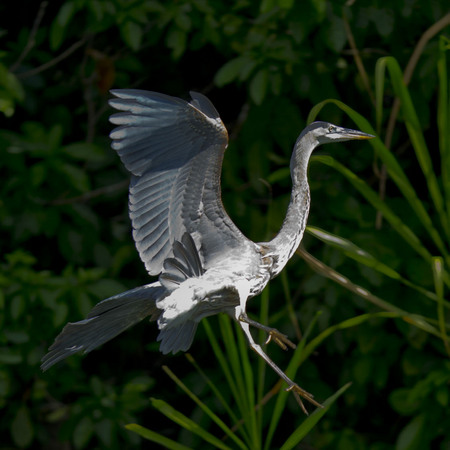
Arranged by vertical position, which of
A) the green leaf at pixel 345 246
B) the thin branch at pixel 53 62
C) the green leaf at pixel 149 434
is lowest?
the green leaf at pixel 149 434

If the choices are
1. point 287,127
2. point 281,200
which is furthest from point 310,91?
point 281,200

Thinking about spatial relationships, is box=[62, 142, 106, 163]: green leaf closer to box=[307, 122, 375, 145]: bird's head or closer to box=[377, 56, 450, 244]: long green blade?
box=[377, 56, 450, 244]: long green blade

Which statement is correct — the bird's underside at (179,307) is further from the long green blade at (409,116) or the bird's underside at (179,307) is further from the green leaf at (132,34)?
the green leaf at (132,34)

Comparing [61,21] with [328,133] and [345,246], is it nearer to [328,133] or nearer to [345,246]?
[345,246]

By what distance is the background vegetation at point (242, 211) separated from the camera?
253 centimetres

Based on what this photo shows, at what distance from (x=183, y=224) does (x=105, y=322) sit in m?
0.18

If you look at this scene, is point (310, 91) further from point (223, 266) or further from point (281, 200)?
point (223, 266)

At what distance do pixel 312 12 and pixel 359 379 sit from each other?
978 mm

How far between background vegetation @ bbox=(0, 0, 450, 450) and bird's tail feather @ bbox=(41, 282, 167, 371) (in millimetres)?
975

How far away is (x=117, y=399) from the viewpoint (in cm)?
269

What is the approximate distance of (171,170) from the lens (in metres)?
1.47

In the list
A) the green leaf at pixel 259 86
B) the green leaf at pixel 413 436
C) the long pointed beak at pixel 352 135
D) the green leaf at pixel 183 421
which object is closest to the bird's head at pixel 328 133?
the long pointed beak at pixel 352 135

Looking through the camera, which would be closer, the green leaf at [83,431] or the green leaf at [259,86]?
the green leaf at [259,86]

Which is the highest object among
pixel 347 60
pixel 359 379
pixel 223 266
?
pixel 223 266
